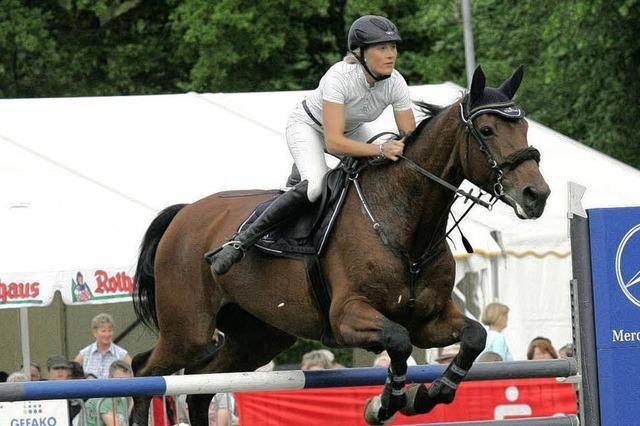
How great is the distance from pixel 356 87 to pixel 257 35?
15896mm

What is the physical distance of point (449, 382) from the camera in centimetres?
613

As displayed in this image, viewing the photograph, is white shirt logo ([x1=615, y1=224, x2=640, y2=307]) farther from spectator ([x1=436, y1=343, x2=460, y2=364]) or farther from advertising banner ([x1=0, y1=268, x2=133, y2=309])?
advertising banner ([x1=0, y1=268, x2=133, y2=309])

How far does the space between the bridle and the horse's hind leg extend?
52.3 inches

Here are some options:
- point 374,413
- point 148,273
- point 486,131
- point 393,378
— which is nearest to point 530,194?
point 486,131

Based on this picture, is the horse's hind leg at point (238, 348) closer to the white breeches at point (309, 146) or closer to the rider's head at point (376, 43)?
the white breeches at point (309, 146)

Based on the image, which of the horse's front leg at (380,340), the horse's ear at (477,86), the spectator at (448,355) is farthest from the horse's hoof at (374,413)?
the spectator at (448,355)

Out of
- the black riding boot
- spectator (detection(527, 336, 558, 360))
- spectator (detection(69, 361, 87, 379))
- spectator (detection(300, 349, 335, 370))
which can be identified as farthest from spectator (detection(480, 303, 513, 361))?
the black riding boot

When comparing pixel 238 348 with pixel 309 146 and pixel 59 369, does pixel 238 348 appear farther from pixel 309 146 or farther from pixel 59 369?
pixel 59 369

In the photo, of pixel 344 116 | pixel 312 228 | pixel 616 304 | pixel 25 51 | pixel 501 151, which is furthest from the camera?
pixel 25 51

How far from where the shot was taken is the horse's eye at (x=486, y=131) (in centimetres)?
597

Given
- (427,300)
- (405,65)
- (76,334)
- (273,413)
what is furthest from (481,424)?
(405,65)

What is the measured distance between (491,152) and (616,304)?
979 millimetres

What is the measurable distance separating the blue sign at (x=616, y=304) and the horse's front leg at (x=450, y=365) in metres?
0.58

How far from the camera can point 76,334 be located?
15148mm
